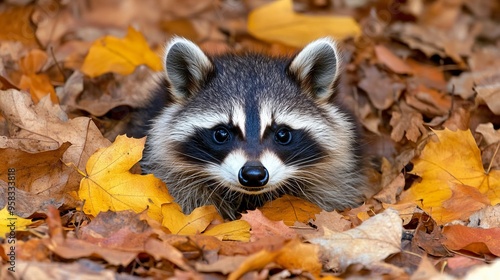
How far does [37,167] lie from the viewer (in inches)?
203

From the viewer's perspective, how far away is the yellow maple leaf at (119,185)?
197 inches

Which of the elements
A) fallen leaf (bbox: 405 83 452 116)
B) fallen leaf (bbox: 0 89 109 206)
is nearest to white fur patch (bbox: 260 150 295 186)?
fallen leaf (bbox: 0 89 109 206)

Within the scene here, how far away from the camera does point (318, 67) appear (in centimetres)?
566

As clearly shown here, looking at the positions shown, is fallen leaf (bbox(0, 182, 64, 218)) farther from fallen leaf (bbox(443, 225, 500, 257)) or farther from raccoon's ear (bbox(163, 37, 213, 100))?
fallen leaf (bbox(443, 225, 500, 257))

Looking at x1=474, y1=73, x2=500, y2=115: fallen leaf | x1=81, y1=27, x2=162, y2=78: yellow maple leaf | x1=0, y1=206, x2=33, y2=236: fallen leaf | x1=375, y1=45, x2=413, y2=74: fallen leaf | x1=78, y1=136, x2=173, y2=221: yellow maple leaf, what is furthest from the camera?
x1=375, y1=45, x2=413, y2=74: fallen leaf

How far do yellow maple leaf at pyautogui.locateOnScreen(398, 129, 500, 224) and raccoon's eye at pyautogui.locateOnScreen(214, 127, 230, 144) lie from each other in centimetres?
152

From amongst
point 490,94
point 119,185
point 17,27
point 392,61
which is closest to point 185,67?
point 119,185

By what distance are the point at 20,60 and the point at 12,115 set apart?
59.8 inches

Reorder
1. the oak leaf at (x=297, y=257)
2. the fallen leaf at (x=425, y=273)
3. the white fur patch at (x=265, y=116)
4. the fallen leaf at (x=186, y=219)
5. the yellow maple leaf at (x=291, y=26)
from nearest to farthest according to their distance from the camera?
the fallen leaf at (x=425, y=273), the oak leaf at (x=297, y=257), the fallen leaf at (x=186, y=219), the white fur patch at (x=265, y=116), the yellow maple leaf at (x=291, y=26)

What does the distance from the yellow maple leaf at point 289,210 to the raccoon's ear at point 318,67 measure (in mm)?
879

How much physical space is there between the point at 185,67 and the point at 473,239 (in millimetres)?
2528

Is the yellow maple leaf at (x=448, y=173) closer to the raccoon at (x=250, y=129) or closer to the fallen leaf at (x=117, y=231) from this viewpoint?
the raccoon at (x=250, y=129)

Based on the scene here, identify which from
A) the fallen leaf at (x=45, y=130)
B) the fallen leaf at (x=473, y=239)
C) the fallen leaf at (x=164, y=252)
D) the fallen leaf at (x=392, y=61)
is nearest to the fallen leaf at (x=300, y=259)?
the fallen leaf at (x=164, y=252)

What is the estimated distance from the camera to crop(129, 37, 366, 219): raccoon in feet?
17.2
